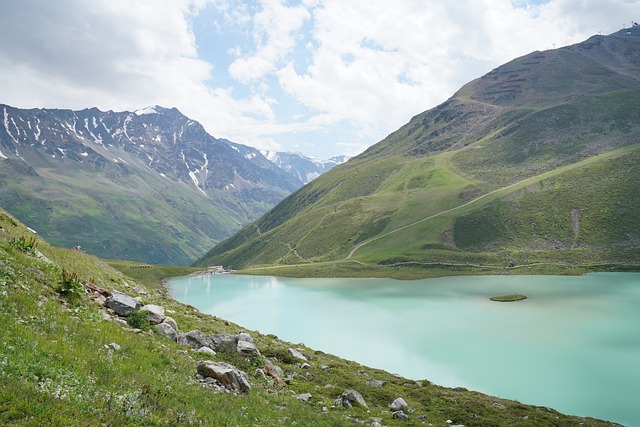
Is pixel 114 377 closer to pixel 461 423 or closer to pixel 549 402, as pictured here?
pixel 461 423

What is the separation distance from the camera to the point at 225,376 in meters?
15.2

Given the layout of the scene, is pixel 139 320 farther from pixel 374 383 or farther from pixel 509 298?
pixel 509 298

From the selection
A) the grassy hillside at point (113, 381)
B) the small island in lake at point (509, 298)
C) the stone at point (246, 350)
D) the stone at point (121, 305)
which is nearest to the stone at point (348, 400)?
the grassy hillside at point (113, 381)

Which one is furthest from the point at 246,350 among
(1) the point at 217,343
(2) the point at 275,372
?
(2) the point at 275,372

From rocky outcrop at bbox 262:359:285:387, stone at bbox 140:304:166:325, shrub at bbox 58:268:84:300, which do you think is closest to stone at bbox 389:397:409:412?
rocky outcrop at bbox 262:359:285:387

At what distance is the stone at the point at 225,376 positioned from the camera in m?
15.1

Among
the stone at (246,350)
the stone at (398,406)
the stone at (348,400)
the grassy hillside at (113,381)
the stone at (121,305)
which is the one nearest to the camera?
the grassy hillside at (113,381)

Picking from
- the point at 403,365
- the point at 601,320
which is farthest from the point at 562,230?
the point at 403,365

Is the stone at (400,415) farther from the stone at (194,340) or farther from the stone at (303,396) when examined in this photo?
the stone at (194,340)

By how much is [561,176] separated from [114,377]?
211 meters

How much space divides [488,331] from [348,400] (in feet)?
137

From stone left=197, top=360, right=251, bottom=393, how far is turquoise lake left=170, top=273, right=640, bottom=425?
28.4m

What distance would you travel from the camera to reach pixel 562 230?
155 m

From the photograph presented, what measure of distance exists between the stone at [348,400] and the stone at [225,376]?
6037mm
